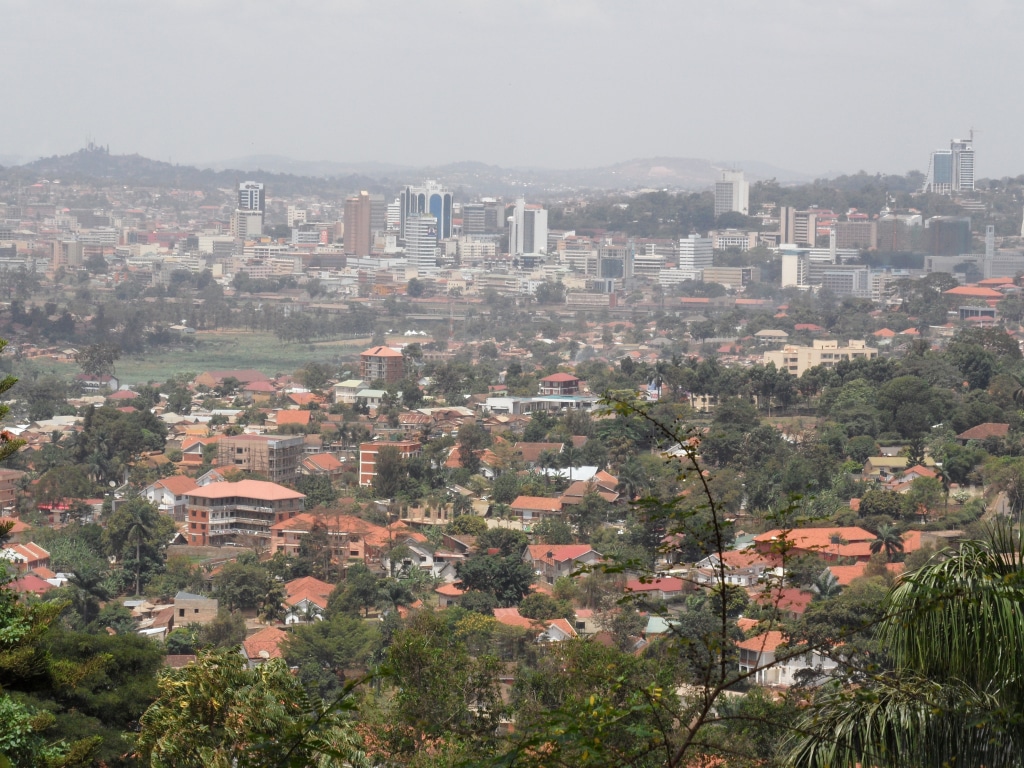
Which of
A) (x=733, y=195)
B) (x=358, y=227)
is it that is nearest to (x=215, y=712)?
(x=358, y=227)

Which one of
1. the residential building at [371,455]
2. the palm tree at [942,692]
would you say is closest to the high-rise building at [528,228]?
the residential building at [371,455]

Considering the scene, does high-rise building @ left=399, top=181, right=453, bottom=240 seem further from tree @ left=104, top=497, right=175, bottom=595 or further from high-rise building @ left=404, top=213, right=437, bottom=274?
tree @ left=104, top=497, right=175, bottom=595

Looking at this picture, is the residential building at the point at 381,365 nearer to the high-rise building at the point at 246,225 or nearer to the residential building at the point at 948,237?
the residential building at the point at 948,237

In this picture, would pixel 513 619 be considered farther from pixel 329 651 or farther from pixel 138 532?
pixel 138 532

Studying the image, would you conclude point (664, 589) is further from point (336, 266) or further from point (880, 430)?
point (336, 266)

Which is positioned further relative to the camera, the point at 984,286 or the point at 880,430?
the point at 984,286

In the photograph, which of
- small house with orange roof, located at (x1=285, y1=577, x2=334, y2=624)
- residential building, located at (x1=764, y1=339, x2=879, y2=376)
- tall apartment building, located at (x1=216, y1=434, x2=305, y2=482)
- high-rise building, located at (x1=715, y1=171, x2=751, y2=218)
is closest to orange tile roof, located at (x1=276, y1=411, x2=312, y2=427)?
tall apartment building, located at (x1=216, y1=434, x2=305, y2=482)

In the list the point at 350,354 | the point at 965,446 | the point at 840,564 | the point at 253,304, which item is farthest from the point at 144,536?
the point at 253,304
